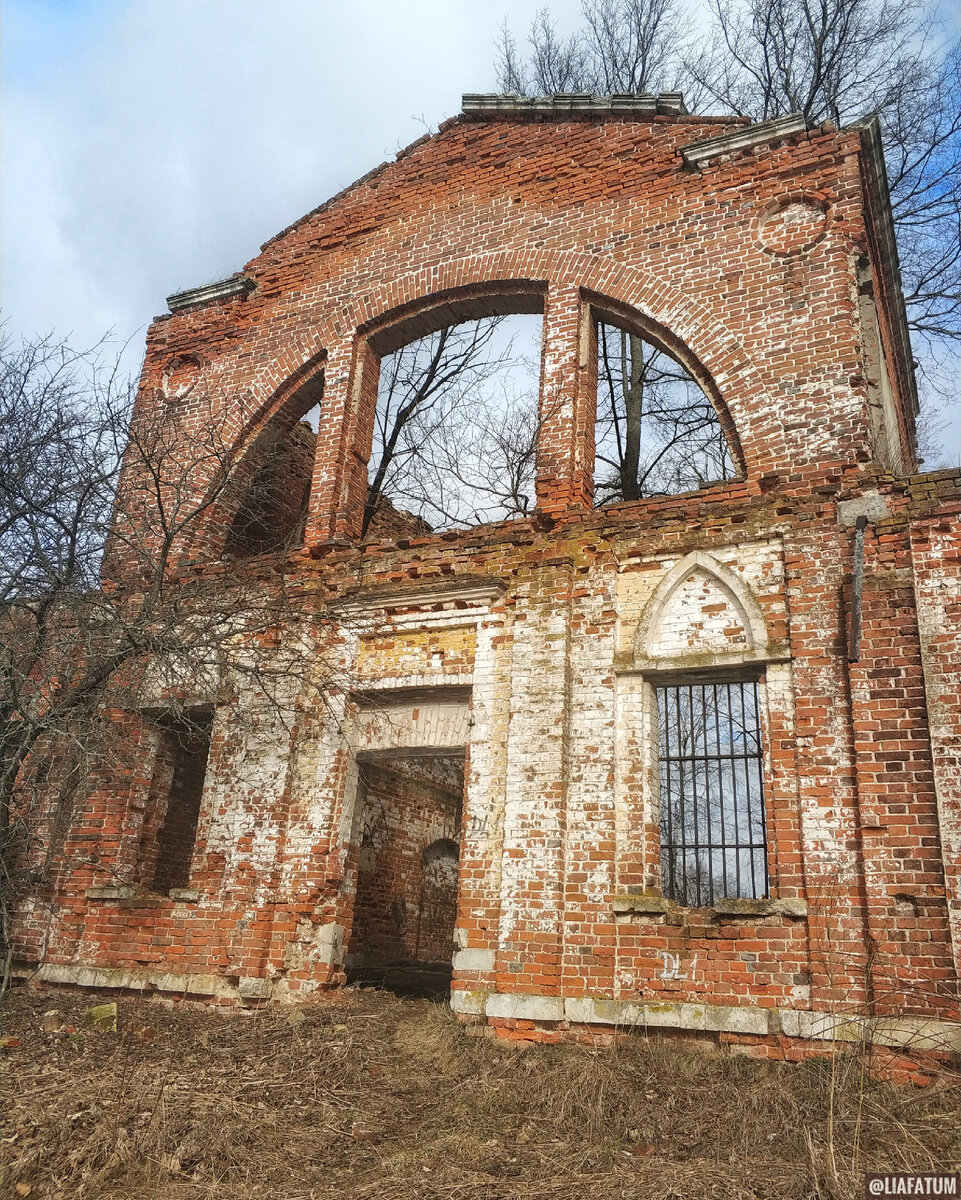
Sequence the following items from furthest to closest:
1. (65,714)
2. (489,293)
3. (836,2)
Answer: (836,2) → (489,293) → (65,714)

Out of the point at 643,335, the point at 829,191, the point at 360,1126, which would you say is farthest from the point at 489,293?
the point at 360,1126

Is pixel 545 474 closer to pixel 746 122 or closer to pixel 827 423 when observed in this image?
pixel 827 423

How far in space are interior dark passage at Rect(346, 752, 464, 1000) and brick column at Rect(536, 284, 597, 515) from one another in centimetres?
321

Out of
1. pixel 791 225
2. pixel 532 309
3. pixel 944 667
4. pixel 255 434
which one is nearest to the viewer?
pixel 944 667

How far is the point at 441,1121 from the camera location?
5539 millimetres

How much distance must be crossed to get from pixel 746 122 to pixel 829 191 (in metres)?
1.46

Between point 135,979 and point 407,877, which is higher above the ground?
point 407,877

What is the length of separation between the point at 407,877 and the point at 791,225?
828 cm

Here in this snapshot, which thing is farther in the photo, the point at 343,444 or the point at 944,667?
the point at 343,444

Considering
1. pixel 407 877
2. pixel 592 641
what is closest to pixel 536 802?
pixel 592 641

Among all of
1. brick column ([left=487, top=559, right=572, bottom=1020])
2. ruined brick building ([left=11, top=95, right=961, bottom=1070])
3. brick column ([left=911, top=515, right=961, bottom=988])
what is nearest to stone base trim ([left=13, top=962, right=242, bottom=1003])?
ruined brick building ([left=11, top=95, right=961, bottom=1070])

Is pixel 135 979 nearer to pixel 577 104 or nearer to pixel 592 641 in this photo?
pixel 592 641

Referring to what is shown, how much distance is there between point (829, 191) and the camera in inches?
320

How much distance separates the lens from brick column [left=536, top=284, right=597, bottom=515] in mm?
8289
